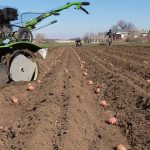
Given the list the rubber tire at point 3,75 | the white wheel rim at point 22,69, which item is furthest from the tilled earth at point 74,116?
the white wheel rim at point 22,69

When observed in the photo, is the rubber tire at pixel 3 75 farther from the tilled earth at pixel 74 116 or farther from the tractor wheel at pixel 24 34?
the tractor wheel at pixel 24 34

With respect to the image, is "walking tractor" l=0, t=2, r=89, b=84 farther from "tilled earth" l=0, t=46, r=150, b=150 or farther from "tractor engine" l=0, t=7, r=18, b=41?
"tilled earth" l=0, t=46, r=150, b=150

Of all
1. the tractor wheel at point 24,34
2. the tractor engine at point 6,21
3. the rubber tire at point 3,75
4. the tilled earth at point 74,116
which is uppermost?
the tractor engine at point 6,21

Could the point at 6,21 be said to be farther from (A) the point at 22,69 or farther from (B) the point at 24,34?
(A) the point at 22,69

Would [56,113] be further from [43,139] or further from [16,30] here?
[16,30]

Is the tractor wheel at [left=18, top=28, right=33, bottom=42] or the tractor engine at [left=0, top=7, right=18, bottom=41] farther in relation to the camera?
the tractor wheel at [left=18, top=28, right=33, bottom=42]

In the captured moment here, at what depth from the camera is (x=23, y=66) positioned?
10961 mm

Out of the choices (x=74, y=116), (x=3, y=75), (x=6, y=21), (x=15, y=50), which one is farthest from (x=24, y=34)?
(x=74, y=116)

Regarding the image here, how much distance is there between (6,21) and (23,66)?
4.07 ft

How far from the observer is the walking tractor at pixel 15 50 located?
10.5 metres

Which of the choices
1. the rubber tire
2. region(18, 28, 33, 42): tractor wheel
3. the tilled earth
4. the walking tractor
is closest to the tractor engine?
the walking tractor

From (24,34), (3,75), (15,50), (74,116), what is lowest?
(74,116)

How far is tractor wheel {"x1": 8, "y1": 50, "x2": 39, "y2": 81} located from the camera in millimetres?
10680

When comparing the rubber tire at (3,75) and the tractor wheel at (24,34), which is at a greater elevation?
the tractor wheel at (24,34)
